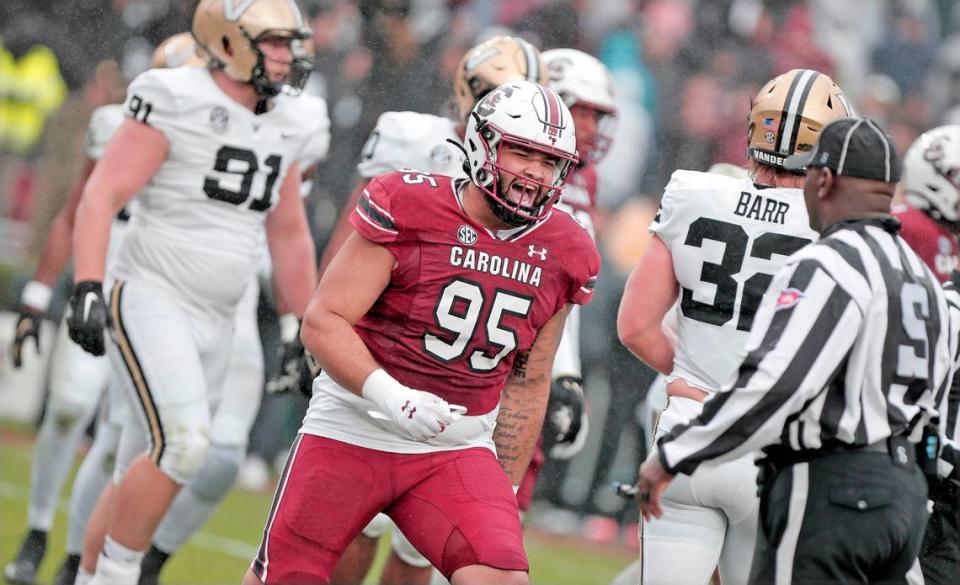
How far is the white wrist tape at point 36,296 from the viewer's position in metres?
6.09

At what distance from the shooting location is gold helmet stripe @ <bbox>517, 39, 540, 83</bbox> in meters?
5.63

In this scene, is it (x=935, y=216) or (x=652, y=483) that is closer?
(x=652, y=483)

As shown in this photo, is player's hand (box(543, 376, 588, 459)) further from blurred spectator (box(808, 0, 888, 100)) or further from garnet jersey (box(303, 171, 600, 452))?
blurred spectator (box(808, 0, 888, 100))

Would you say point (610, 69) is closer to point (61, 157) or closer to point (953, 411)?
point (61, 157)

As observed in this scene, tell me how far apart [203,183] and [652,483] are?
8.34 ft

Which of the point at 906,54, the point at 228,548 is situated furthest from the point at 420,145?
the point at 906,54

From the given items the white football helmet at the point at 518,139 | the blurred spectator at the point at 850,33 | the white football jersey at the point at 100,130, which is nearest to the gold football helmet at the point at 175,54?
the white football jersey at the point at 100,130

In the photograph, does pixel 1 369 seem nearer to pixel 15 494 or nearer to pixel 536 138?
pixel 15 494

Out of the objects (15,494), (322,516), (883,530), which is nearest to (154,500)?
(322,516)

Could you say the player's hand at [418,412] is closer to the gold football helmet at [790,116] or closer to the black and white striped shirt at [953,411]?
the gold football helmet at [790,116]

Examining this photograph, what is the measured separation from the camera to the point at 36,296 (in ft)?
20.1

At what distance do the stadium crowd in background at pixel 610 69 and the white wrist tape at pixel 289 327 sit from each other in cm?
294

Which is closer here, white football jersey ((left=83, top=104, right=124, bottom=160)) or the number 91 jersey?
the number 91 jersey

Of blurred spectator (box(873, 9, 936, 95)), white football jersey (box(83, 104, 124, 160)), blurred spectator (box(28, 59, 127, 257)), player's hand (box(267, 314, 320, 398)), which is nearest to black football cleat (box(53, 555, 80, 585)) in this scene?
player's hand (box(267, 314, 320, 398))
